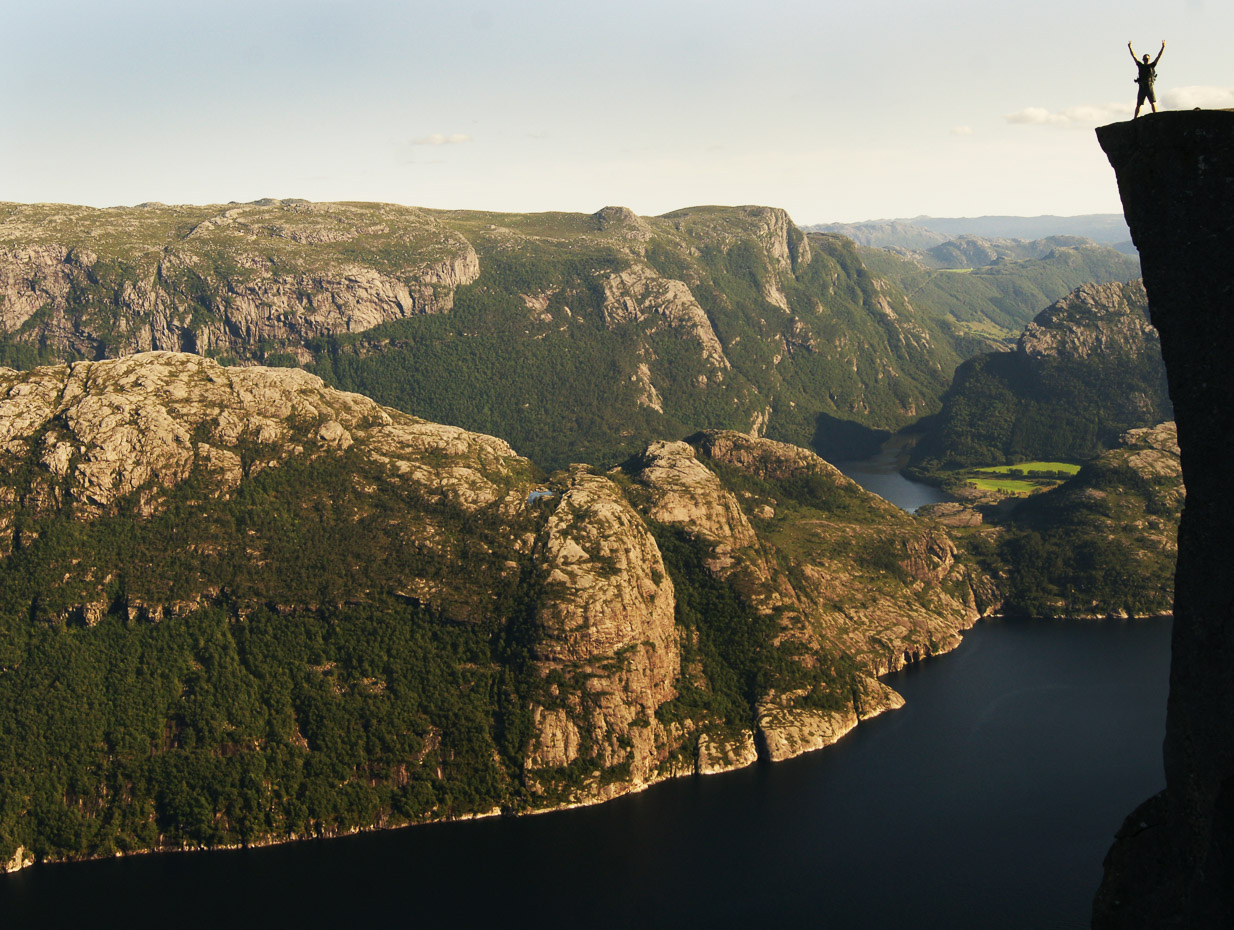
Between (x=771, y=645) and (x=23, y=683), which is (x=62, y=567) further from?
(x=771, y=645)

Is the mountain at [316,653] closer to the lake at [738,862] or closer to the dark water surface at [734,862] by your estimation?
the lake at [738,862]

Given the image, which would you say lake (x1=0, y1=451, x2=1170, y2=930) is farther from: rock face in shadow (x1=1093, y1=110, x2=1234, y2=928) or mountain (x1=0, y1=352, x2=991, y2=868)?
rock face in shadow (x1=1093, y1=110, x2=1234, y2=928)

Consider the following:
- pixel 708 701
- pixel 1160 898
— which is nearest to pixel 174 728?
pixel 708 701

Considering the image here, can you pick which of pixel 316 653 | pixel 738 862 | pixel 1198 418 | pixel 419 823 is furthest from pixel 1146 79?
pixel 316 653

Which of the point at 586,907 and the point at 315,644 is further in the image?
the point at 315,644

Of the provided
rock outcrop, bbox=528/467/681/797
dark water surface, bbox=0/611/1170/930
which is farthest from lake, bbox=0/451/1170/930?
rock outcrop, bbox=528/467/681/797

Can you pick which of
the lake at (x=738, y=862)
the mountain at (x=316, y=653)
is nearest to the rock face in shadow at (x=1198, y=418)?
the lake at (x=738, y=862)
